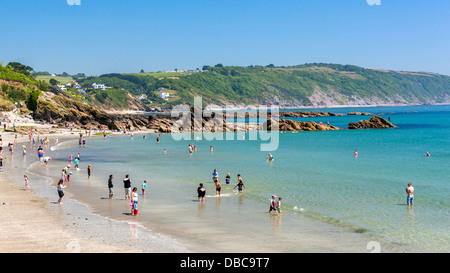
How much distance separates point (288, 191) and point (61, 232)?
16.4 meters

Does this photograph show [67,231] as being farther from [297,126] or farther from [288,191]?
[297,126]

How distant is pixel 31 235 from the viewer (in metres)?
16.0

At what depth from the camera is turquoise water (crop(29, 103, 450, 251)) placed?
1923 centimetres

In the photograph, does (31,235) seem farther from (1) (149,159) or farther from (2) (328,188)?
(1) (149,159)

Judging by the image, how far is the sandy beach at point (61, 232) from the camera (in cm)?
1462

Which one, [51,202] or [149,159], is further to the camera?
[149,159]

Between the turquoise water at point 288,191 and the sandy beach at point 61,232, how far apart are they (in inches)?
69.6

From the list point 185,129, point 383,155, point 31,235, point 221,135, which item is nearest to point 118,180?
point 31,235

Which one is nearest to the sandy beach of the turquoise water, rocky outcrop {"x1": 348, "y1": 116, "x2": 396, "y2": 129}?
the turquoise water

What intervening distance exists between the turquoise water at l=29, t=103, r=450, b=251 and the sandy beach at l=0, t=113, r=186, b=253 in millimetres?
1769

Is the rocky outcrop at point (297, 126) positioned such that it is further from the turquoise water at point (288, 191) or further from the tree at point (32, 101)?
the tree at point (32, 101)

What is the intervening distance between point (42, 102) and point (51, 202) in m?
84.9

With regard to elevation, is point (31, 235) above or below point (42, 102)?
below

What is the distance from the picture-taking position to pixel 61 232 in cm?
1666
